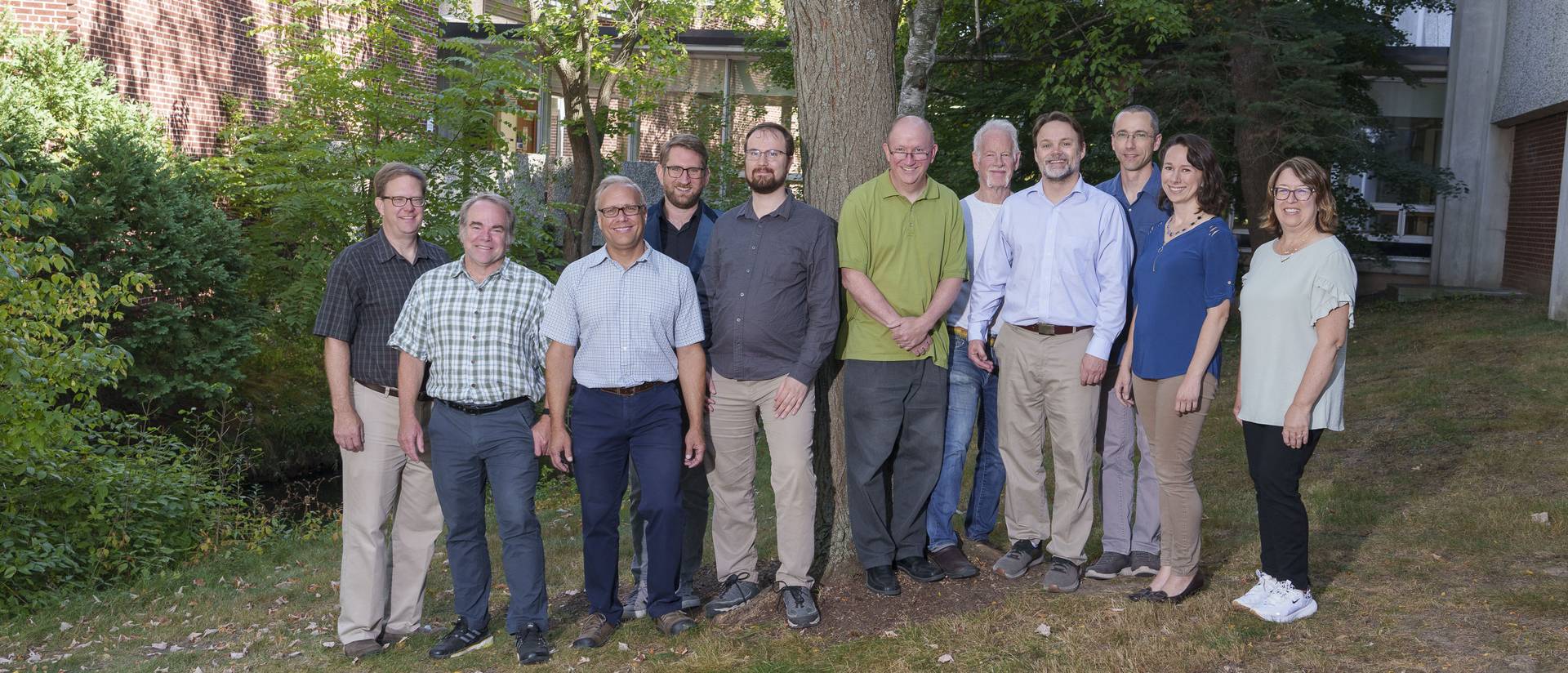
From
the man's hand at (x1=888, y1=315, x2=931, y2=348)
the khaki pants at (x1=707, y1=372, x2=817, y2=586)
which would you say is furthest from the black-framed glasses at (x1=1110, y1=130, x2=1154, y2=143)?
the khaki pants at (x1=707, y1=372, x2=817, y2=586)

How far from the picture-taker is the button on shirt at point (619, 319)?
4812mm


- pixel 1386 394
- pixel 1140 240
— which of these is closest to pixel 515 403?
pixel 1140 240

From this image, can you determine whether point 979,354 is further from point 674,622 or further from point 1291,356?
point 674,622

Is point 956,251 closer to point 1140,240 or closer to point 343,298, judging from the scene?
point 1140,240

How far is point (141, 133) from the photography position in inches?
561

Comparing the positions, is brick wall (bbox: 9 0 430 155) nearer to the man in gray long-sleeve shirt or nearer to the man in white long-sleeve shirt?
the man in gray long-sleeve shirt

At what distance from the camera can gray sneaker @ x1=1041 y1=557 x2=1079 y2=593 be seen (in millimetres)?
5199

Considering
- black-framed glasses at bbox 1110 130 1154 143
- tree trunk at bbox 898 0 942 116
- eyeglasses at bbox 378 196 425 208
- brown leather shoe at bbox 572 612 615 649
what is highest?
tree trunk at bbox 898 0 942 116

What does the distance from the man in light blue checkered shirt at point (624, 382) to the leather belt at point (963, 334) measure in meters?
1.27

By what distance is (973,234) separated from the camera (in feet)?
18.2

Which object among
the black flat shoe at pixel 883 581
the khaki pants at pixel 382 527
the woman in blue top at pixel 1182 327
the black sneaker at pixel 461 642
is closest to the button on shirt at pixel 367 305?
the khaki pants at pixel 382 527

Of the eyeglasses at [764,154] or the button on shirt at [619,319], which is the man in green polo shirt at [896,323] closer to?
the eyeglasses at [764,154]

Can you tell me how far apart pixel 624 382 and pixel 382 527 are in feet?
4.13

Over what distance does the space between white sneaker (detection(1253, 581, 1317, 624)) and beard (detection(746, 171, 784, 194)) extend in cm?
260
